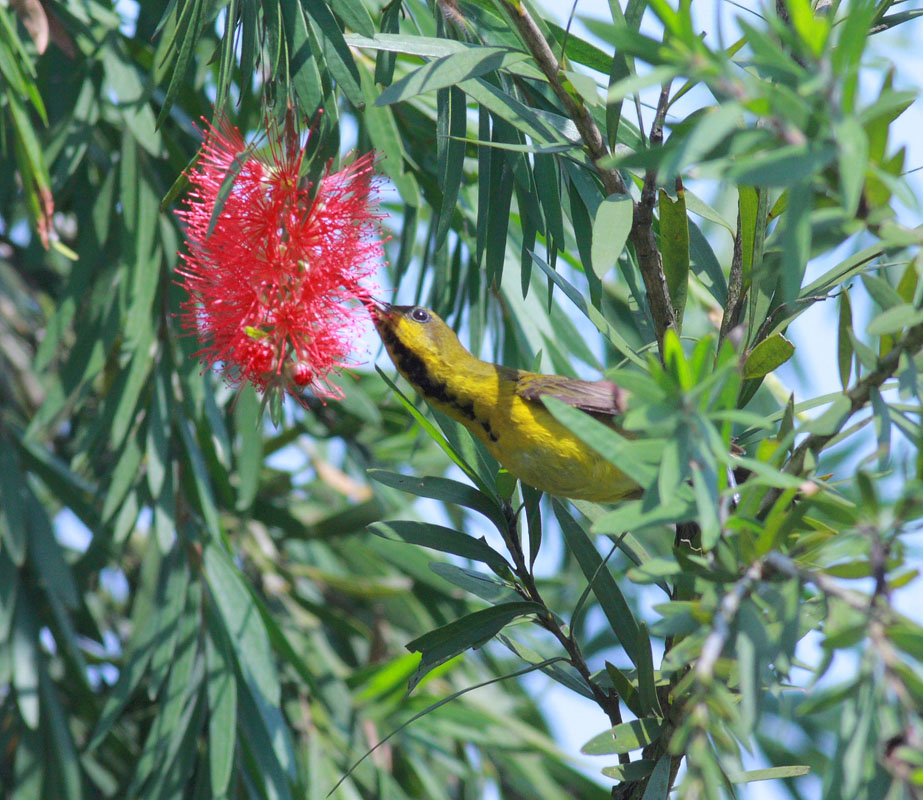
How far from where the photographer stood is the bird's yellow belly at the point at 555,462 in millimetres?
1752

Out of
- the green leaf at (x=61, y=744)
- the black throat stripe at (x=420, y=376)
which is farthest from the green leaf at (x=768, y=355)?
the green leaf at (x=61, y=744)

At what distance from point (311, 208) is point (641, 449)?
2.68 ft

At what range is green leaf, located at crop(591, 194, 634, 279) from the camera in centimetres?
112

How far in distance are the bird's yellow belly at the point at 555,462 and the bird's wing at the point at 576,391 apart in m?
0.09

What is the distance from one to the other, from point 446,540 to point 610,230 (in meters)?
0.54

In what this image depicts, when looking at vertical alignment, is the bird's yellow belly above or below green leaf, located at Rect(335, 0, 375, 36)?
below

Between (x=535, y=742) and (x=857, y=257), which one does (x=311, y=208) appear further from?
(x=535, y=742)

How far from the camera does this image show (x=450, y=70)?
3.90ft

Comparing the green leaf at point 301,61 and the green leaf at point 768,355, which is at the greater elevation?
the green leaf at point 301,61

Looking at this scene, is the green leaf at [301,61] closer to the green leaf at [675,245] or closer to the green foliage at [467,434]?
the green foliage at [467,434]

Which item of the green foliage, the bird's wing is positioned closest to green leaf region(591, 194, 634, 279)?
the green foliage

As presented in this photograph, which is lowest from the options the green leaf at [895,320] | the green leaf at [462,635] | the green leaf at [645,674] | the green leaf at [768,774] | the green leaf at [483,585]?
the green leaf at [768,774]

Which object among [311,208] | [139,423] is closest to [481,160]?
[311,208]

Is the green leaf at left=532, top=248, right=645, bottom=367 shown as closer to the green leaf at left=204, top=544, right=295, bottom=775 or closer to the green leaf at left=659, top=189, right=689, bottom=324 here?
the green leaf at left=659, top=189, right=689, bottom=324
